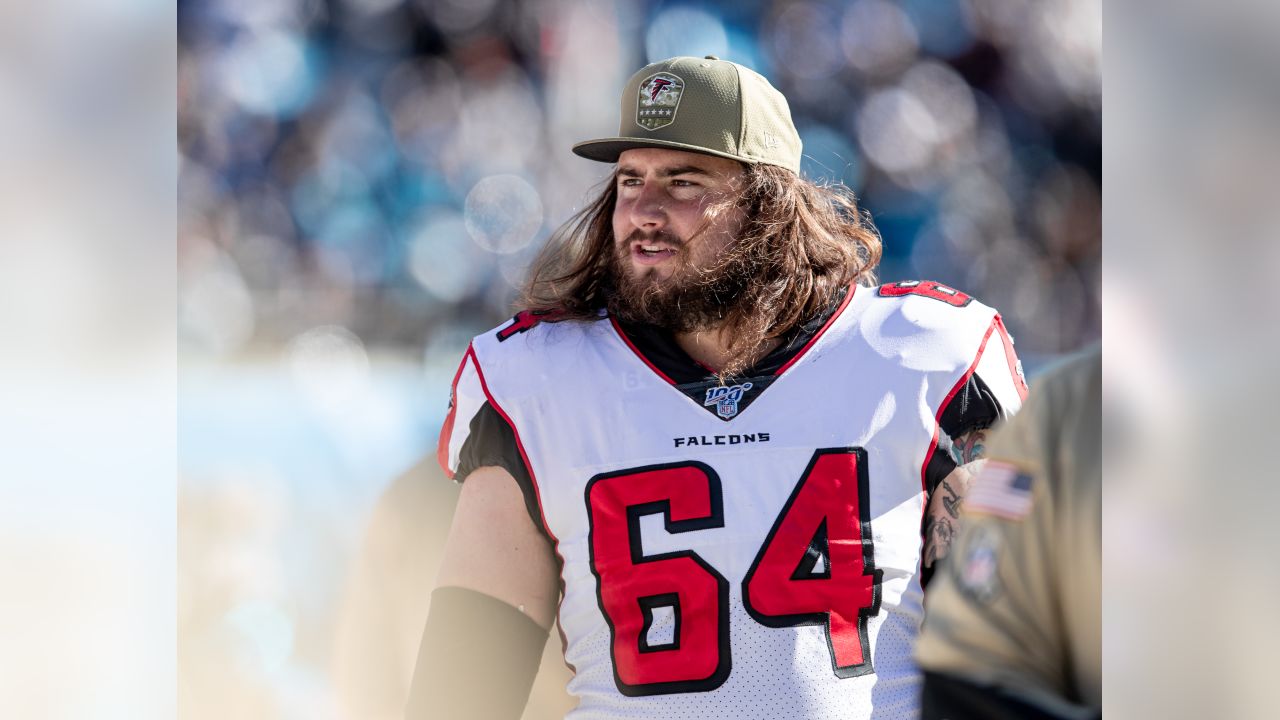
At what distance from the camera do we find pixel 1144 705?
567mm

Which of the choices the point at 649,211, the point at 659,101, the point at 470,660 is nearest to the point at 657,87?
the point at 659,101

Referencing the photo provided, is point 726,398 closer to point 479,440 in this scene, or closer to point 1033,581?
point 479,440

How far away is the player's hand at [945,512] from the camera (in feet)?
4.37

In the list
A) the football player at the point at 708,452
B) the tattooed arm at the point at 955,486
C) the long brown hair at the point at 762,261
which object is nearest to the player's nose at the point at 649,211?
the football player at the point at 708,452

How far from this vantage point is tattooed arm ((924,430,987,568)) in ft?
4.37

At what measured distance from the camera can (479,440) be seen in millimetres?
1382

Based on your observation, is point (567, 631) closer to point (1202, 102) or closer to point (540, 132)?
point (1202, 102)

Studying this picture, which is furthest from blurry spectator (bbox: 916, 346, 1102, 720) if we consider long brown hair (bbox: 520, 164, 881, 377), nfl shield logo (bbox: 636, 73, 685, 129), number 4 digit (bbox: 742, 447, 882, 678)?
nfl shield logo (bbox: 636, 73, 685, 129)

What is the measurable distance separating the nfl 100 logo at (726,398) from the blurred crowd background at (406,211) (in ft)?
1.99

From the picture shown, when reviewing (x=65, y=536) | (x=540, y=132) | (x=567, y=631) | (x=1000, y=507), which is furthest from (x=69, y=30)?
(x=540, y=132)

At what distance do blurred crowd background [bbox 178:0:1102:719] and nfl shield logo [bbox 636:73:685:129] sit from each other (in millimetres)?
709

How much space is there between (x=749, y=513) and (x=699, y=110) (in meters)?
0.58

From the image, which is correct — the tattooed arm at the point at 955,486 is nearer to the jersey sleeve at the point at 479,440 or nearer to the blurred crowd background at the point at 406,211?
the jersey sleeve at the point at 479,440

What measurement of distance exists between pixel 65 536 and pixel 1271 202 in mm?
775
